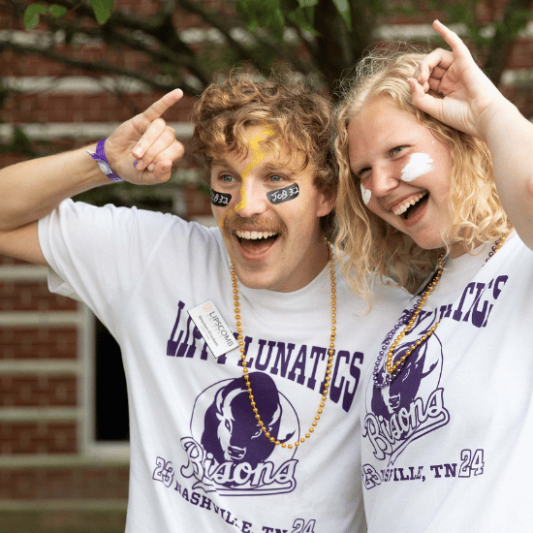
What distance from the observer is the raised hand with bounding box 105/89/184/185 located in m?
2.27

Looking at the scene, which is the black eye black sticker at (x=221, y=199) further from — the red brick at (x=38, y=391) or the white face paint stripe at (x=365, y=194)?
the red brick at (x=38, y=391)

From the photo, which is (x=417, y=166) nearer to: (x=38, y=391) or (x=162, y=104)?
(x=162, y=104)

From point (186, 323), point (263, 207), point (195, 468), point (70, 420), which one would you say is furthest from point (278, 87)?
point (70, 420)

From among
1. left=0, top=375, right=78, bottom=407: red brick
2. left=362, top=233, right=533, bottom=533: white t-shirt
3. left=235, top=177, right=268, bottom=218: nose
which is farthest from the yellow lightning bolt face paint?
left=0, top=375, right=78, bottom=407: red brick

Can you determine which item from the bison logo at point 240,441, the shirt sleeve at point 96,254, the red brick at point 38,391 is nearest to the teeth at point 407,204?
the bison logo at point 240,441

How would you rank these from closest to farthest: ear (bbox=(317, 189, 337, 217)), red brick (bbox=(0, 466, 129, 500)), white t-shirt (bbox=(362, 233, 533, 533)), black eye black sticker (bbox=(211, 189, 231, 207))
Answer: white t-shirt (bbox=(362, 233, 533, 533)) → black eye black sticker (bbox=(211, 189, 231, 207)) → ear (bbox=(317, 189, 337, 217)) → red brick (bbox=(0, 466, 129, 500))

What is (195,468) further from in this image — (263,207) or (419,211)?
(419,211)

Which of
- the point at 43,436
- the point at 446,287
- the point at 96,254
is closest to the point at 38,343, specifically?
the point at 43,436

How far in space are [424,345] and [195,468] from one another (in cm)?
87

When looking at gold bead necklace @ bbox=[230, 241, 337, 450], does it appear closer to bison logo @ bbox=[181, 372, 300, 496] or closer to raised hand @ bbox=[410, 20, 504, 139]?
bison logo @ bbox=[181, 372, 300, 496]

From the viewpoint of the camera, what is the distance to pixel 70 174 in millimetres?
2414

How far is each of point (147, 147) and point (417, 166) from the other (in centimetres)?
87

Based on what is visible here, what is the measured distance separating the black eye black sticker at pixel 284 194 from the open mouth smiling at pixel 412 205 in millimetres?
386

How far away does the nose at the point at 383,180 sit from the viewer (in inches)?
87.7
